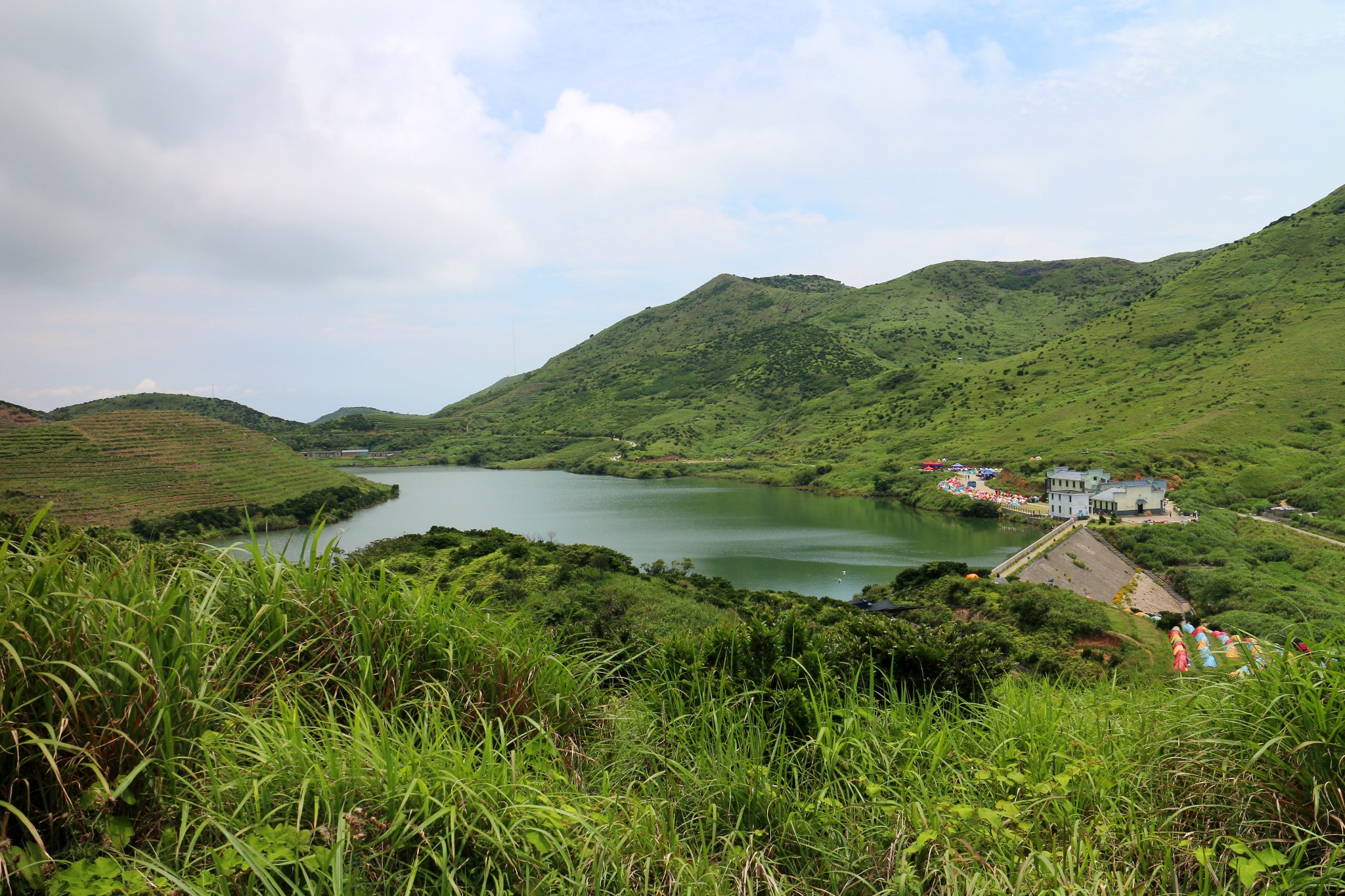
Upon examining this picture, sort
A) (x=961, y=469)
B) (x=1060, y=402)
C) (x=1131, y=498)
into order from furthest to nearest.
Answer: (x=1060, y=402)
(x=961, y=469)
(x=1131, y=498)

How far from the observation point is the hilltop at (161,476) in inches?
1860

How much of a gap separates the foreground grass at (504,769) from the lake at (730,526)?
28.9 metres

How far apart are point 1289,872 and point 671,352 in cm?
19244

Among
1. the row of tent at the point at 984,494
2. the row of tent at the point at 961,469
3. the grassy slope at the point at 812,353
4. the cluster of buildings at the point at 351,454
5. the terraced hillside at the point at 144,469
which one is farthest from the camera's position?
the grassy slope at the point at 812,353

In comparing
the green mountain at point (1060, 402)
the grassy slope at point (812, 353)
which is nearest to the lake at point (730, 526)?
the green mountain at point (1060, 402)

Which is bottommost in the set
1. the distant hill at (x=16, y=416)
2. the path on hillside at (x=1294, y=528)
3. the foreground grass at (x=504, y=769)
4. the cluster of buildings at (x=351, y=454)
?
the path on hillside at (x=1294, y=528)

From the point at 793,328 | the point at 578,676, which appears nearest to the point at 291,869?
the point at 578,676

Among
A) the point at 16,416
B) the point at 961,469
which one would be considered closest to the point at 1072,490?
the point at 961,469

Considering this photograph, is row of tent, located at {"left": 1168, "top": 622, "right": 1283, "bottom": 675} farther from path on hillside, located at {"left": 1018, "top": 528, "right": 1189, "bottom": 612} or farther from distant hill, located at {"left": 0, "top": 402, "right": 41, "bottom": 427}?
distant hill, located at {"left": 0, "top": 402, "right": 41, "bottom": 427}

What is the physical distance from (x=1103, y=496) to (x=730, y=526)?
91.6ft

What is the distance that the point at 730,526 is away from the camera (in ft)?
179

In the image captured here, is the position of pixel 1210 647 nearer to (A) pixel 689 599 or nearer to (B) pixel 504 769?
(B) pixel 504 769

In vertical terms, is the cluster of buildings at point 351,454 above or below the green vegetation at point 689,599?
above

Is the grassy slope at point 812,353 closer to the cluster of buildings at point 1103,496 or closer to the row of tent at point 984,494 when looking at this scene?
the row of tent at point 984,494
